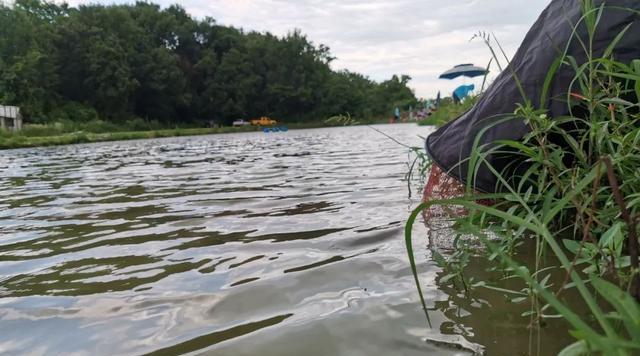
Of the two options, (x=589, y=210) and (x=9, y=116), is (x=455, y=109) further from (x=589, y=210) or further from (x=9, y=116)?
(x=9, y=116)

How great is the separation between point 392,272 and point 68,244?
2.06 m

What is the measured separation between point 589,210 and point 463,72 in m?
21.2

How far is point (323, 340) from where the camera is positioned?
1.52 meters

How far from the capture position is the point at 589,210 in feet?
3.99

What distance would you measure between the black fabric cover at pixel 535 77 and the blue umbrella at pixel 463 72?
19.3m

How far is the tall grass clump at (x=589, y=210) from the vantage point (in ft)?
2.33

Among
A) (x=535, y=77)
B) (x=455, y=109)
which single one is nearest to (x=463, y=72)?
(x=455, y=109)

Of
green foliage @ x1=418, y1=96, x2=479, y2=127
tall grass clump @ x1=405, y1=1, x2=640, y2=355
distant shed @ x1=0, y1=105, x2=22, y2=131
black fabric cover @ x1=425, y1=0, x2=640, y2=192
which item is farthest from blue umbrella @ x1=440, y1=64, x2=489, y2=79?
distant shed @ x1=0, y1=105, x2=22, y2=131

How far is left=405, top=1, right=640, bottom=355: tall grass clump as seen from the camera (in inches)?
28.0

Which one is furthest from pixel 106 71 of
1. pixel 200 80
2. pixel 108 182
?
pixel 108 182

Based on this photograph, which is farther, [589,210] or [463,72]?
[463,72]

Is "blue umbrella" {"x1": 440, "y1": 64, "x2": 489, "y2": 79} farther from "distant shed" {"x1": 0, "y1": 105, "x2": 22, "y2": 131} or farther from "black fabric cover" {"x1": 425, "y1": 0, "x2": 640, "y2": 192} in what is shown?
"distant shed" {"x1": 0, "y1": 105, "x2": 22, "y2": 131}

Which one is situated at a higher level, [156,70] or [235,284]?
[156,70]

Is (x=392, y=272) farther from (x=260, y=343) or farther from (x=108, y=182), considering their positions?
(x=108, y=182)
